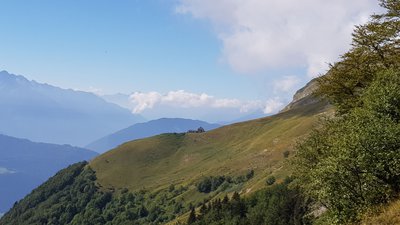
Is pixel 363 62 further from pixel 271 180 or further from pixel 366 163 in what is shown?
pixel 271 180

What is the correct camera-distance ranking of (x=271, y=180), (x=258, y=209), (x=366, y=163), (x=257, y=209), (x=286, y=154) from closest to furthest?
(x=366, y=163), (x=258, y=209), (x=257, y=209), (x=271, y=180), (x=286, y=154)

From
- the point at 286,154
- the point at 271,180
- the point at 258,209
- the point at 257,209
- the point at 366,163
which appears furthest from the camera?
the point at 286,154

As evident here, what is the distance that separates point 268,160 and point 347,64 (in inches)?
6567

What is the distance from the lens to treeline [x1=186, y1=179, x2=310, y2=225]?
104744 millimetres

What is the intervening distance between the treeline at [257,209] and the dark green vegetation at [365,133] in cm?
6392

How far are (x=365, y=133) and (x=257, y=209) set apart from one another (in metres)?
109

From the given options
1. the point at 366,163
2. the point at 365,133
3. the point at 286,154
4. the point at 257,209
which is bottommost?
the point at 257,209

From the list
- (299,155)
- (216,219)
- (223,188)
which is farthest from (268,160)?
(299,155)

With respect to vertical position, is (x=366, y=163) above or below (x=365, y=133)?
below

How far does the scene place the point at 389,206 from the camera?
888 inches

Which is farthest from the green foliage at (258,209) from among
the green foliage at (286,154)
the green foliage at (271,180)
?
the green foliage at (286,154)

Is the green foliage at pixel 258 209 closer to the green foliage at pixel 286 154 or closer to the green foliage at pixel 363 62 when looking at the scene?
the green foliage at pixel 286 154

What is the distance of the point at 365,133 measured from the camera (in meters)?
23.8

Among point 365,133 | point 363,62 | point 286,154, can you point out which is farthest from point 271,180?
point 365,133
